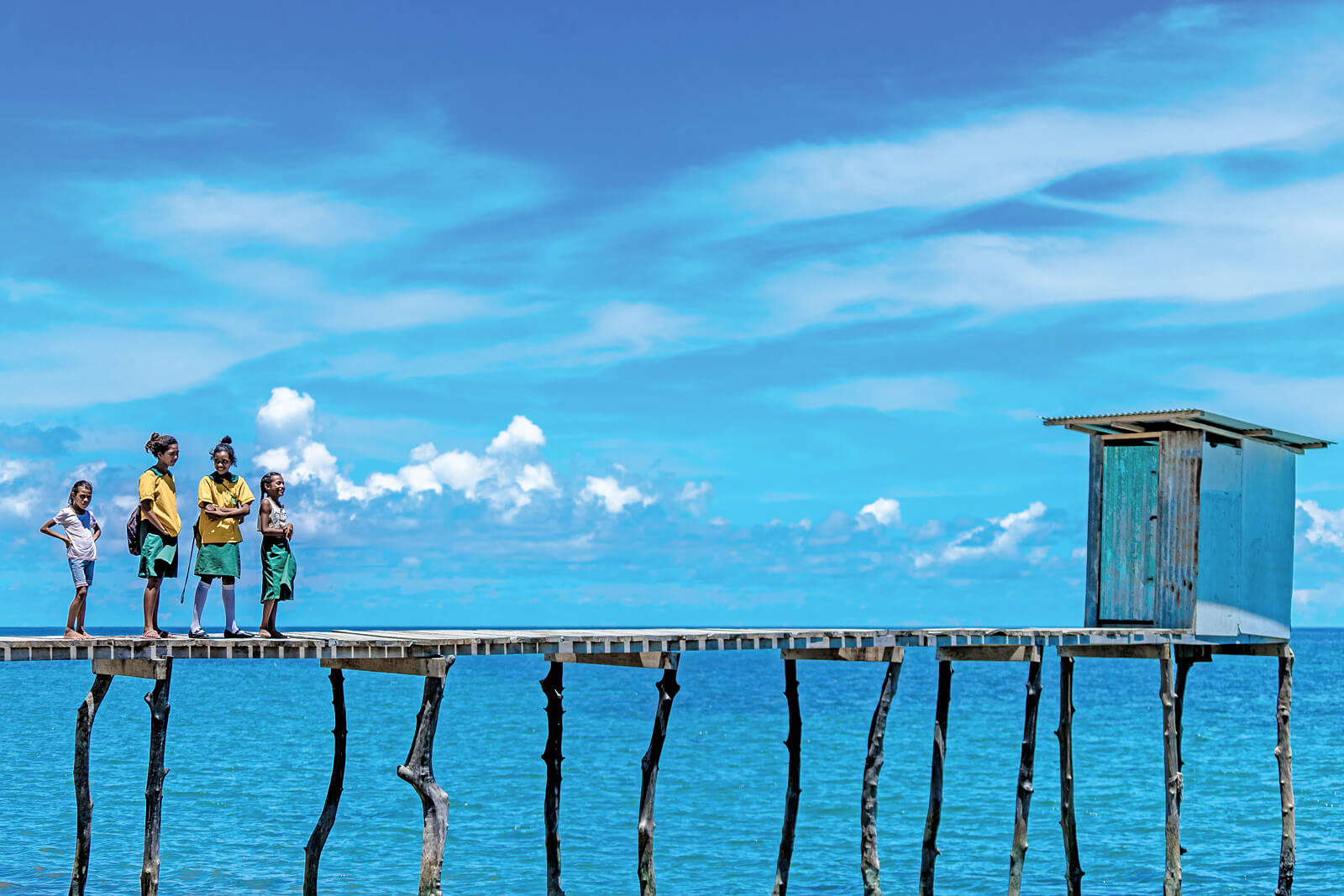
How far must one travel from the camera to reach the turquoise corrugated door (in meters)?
19.4

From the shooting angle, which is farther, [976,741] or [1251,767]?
[976,741]

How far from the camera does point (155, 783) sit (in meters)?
14.0

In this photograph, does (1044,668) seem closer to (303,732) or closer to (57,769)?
(303,732)

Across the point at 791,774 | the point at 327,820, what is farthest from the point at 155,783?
the point at 791,774

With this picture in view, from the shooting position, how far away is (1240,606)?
19750 mm

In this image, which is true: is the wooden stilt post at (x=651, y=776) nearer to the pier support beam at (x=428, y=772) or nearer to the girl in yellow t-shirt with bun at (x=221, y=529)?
the pier support beam at (x=428, y=772)

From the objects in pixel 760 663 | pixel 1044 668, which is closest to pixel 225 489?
pixel 1044 668

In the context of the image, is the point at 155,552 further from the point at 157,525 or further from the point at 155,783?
the point at 155,783

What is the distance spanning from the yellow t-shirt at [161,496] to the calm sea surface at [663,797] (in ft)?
34.1

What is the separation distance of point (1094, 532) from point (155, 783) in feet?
42.0

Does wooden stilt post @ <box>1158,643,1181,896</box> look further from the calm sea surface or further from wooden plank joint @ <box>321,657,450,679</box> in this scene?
wooden plank joint @ <box>321,657,450,679</box>

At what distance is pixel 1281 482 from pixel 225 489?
1529cm

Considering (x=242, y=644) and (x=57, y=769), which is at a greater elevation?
(x=242, y=644)

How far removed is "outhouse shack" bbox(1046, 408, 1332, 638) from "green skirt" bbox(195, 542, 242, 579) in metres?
11.8
